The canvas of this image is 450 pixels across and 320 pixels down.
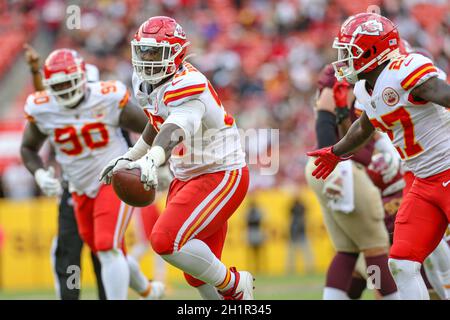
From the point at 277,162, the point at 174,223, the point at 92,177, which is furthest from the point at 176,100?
the point at 277,162

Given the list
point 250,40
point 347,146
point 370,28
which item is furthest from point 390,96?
point 250,40

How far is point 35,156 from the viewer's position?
6523 mm

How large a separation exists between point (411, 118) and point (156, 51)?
143 cm

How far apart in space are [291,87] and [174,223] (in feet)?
34.3

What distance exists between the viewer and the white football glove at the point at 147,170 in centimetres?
436

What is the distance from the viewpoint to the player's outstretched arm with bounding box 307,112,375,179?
5.05 meters

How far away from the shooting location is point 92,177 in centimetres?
628

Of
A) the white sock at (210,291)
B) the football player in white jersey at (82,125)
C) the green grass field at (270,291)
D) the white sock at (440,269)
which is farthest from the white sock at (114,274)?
the green grass field at (270,291)

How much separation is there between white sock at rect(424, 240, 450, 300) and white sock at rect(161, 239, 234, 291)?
1460mm

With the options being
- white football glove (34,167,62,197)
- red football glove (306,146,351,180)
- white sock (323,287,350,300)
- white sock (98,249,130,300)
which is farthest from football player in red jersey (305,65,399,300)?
white football glove (34,167,62,197)

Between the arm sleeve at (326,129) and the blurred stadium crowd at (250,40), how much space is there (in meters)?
7.88

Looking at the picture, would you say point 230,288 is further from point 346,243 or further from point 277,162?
point 277,162

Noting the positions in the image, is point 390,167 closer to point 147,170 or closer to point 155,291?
point 155,291

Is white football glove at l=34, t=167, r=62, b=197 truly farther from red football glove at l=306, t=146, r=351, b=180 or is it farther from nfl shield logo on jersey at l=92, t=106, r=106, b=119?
red football glove at l=306, t=146, r=351, b=180
